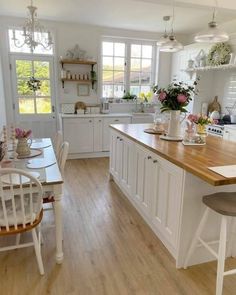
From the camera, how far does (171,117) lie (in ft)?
8.60

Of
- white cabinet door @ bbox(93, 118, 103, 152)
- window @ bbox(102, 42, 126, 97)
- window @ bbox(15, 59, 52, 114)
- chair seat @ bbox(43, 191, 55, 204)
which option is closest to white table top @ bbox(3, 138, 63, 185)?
chair seat @ bbox(43, 191, 55, 204)

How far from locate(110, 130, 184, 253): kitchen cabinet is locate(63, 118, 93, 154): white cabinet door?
1.69 metres

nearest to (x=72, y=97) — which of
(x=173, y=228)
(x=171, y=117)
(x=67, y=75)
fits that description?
(x=67, y=75)

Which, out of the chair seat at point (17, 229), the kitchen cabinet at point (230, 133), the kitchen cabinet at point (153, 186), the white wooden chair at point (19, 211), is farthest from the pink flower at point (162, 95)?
the kitchen cabinet at point (230, 133)

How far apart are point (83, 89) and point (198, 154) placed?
12.3ft

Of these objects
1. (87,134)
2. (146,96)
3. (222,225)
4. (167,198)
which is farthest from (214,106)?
(222,225)

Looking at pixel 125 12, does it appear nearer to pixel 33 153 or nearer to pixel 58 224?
pixel 33 153

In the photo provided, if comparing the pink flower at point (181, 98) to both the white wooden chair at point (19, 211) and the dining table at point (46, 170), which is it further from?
the white wooden chair at point (19, 211)

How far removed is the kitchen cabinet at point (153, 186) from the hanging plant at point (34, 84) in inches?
98.8

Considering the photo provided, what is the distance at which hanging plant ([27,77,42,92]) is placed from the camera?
16.1 ft

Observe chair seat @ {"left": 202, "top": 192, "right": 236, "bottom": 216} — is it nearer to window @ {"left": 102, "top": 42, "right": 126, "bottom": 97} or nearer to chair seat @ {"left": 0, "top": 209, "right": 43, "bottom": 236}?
chair seat @ {"left": 0, "top": 209, "right": 43, "bottom": 236}

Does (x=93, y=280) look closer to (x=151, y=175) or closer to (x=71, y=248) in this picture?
(x=71, y=248)

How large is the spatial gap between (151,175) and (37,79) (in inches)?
144

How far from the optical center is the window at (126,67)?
546cm
